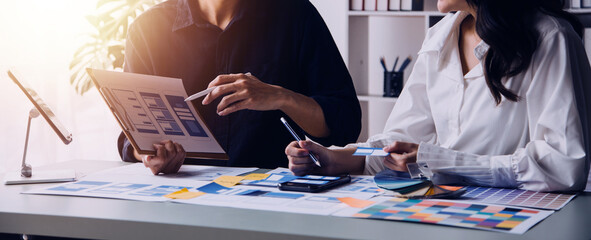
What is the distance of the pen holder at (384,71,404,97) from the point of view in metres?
3.66

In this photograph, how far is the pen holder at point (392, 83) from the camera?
366cm

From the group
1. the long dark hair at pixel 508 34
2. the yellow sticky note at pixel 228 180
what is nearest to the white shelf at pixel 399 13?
the long dark hair at pixel 508 34

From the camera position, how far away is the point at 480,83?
5.54 feet

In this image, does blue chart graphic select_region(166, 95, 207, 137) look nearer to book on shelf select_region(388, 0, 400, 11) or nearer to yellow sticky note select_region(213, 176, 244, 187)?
yellow sticky note select_region(213, 176, 244, 187)

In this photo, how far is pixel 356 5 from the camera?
3.61m

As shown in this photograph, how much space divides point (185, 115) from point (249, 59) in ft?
1.40

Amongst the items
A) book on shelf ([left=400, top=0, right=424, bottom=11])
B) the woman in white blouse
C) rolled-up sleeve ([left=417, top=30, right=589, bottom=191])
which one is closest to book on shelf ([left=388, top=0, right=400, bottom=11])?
book on shelf ([left=400, top=0, right=424, bottom=11])

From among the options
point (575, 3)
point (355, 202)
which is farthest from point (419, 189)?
point (575, 3)

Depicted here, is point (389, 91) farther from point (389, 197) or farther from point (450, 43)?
point (389, 197)

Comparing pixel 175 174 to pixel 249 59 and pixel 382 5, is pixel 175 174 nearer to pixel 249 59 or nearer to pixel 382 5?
pixel 249 59

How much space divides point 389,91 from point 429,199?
2.41m

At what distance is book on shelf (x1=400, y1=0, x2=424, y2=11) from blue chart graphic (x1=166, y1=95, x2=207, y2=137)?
83.5 inches

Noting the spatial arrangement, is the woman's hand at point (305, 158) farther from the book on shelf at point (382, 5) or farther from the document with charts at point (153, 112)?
the book on shelf at point (382, 5)

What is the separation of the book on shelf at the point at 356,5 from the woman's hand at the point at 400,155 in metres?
2.20
